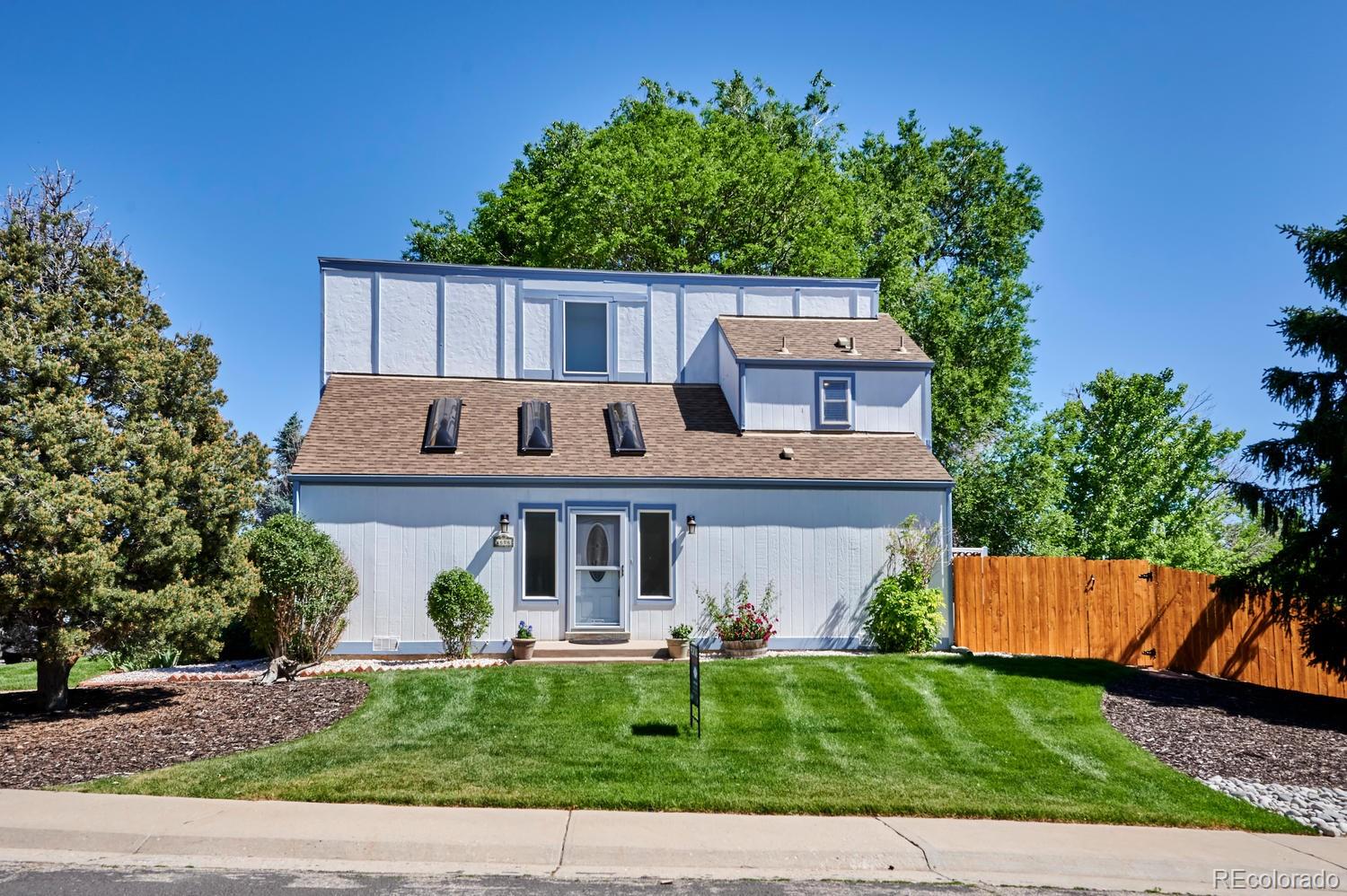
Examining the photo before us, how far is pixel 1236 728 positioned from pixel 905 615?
20.0 ft

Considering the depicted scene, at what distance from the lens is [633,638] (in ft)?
61.9

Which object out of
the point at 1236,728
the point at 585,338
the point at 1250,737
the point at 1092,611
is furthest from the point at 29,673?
the point at 1250,737

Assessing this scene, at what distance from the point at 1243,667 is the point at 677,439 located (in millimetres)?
11164

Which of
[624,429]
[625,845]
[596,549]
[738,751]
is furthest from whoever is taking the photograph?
[624,429]

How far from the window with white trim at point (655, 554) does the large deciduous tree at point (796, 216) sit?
14.4 meters

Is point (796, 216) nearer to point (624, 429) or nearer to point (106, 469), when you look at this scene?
point (624, 429)

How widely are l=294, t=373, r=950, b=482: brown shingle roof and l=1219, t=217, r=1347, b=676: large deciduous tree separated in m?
5.77

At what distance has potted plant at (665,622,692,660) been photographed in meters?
18.1

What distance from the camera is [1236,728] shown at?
13406mm

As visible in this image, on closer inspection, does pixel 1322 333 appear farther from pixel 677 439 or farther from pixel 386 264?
pixel 386 264

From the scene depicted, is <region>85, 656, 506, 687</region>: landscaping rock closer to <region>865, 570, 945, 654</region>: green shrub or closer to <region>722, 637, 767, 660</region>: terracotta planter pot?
<region>722, 637, 767, 660</region>: terracotta planter pot

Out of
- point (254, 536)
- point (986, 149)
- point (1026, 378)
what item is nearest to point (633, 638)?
point (254, 536)

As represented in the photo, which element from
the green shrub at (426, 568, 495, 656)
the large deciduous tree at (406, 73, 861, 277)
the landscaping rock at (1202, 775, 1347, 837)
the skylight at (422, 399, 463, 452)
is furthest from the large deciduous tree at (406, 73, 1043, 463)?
the landscaping rock at (1202, 775, 1347, 837)

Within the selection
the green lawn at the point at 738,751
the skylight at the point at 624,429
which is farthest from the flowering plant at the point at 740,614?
the skylight at the point at 624,429
